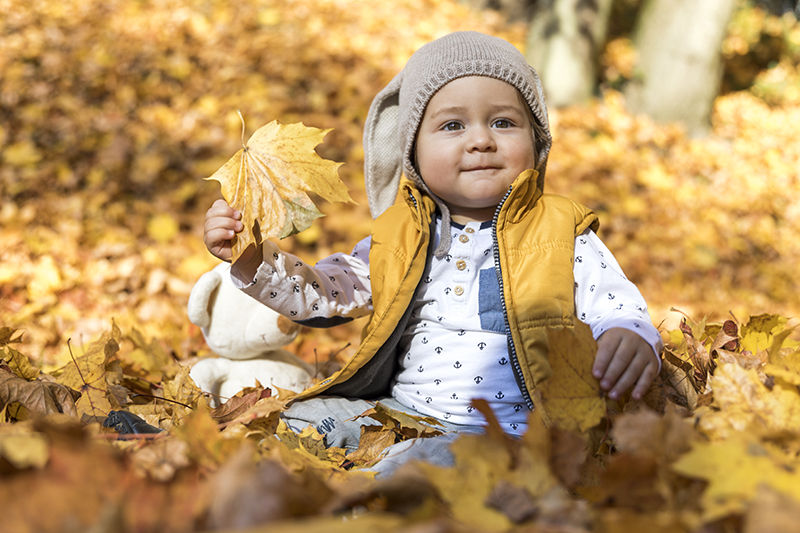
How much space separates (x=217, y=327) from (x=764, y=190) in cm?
501

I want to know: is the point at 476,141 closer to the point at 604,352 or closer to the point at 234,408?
the point at 604,352

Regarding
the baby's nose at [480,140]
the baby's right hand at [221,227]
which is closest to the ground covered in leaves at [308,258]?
the baby's right hand at [221,227]

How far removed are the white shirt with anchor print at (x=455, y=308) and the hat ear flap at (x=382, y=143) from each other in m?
0.36

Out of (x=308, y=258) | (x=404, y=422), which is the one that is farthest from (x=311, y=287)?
(x=308, y=258)

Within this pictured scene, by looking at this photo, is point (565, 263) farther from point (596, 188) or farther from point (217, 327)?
point (596, 188)

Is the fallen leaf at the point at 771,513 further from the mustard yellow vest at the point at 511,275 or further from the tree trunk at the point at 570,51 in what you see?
the tree trunk at the point at 570,51

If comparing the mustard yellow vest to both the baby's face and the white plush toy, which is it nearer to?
the baby's face

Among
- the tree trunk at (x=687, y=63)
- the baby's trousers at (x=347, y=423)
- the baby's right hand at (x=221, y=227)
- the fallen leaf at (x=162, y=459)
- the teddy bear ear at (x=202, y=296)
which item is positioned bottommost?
the baby's trousers at (x=347, y=423)

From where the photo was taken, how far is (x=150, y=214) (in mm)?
3609

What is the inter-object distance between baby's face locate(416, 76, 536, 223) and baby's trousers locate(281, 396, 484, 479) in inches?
27.5

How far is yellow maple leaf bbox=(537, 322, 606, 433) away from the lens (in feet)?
3.92

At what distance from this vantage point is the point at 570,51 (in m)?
6.00

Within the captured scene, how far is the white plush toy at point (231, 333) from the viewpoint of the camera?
76.0 inches

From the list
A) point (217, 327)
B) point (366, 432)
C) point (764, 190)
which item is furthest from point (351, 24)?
point (366, 432)
